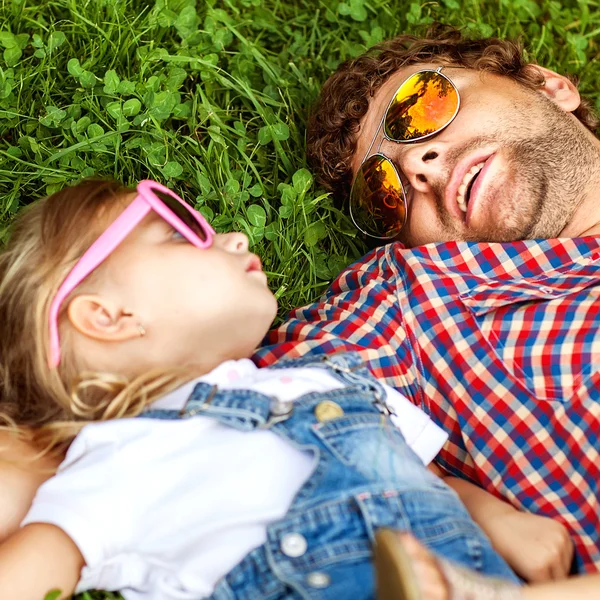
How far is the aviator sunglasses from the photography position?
3125 mm

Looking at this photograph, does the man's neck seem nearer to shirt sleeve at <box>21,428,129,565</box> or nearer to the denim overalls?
the denim overalls

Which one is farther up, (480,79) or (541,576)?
(480,79)

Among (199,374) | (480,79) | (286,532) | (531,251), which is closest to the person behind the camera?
(286,532)

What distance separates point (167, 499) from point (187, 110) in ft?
6.21

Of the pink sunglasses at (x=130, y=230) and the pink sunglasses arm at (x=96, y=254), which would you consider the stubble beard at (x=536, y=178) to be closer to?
the pink sunglasses at (x=130, y=230)

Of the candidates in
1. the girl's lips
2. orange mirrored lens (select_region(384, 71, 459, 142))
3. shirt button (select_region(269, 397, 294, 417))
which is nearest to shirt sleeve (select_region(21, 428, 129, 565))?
shirt button (select_region(269, 397, 294, 417))

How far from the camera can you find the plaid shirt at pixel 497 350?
2.28 m

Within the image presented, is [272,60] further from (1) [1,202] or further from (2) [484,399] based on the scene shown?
(2) [484,399]

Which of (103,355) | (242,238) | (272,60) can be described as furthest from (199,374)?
(272,60)

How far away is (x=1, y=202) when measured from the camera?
311 cm

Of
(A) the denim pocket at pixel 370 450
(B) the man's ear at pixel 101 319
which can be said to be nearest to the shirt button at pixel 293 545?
(A) the denim pocket at pixel 370 450

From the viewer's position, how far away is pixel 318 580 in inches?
71.4

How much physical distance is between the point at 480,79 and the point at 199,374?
1.77 m

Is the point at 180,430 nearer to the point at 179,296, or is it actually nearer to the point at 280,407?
the point at 280,407
